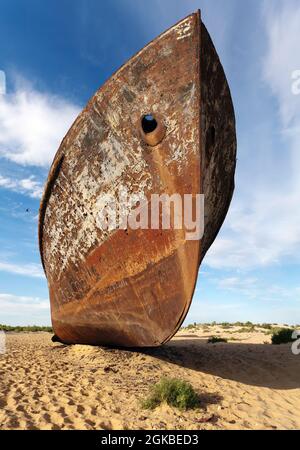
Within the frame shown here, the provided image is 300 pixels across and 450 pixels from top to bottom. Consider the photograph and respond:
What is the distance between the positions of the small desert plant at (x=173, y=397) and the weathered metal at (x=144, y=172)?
0.74 meters

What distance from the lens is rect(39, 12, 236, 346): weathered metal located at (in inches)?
191

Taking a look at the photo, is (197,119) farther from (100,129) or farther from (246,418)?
(246,418)

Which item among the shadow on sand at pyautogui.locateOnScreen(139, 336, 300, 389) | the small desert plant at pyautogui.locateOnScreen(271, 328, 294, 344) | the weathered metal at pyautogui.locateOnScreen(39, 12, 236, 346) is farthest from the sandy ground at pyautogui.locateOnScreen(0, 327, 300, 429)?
the small desert plant at pyautogui.locateOnScreen(271, 328, 294, 344)

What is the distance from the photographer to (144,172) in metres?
5.19

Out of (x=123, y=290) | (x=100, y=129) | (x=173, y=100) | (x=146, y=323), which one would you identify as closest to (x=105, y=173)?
(x=100, y=129)

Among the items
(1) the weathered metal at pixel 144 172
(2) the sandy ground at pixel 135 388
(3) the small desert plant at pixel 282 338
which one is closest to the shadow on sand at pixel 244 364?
(2) the sandy ground at pixel 135 388

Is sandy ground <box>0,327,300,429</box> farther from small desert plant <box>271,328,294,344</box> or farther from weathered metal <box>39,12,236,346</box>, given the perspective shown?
small desert plant <box>271,328,294,344</box>

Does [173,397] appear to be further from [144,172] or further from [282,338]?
[282,338]

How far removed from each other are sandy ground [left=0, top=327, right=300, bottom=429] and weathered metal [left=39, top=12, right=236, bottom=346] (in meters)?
0.69

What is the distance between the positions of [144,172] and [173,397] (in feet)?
10.4

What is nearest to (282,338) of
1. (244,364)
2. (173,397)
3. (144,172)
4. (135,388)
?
(244,364)

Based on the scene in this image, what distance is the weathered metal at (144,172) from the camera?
16.0 feet

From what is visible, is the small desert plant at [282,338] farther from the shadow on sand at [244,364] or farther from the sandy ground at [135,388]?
the sandy ground at [135,388]
